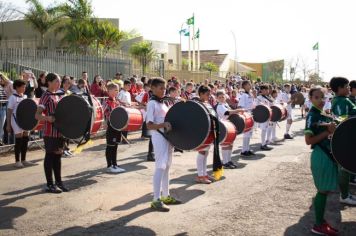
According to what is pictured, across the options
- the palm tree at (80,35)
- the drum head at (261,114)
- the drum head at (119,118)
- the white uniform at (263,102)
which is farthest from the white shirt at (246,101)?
the palm tree at (80,35)

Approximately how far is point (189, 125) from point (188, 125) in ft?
0.04

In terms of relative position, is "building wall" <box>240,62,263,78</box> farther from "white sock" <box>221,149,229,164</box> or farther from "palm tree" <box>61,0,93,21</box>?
"white sock" <box>221,149,229,164</box>

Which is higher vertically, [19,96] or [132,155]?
[19,96]

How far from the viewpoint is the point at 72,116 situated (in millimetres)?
6820

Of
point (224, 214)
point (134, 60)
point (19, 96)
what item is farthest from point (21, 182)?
point (134, 60)

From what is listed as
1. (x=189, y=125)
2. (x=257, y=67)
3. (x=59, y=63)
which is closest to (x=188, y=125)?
(x=189, y=125)

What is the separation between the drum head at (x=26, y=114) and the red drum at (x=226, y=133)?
139 inches

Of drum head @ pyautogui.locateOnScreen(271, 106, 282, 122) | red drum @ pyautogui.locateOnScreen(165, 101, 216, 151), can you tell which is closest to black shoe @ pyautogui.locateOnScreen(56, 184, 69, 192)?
red drum @ pyautogui.locateOnScreen(165, 101, 216, 151)

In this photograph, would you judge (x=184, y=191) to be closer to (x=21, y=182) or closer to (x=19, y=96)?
(x=21, y=182)

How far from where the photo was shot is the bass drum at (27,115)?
8586 mm

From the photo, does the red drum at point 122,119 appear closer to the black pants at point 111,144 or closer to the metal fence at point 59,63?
the black pants at point 111,144

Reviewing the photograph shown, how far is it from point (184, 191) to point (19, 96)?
4.20m

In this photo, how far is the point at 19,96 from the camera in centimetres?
926

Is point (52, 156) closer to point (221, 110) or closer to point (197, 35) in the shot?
point (221, 110)
